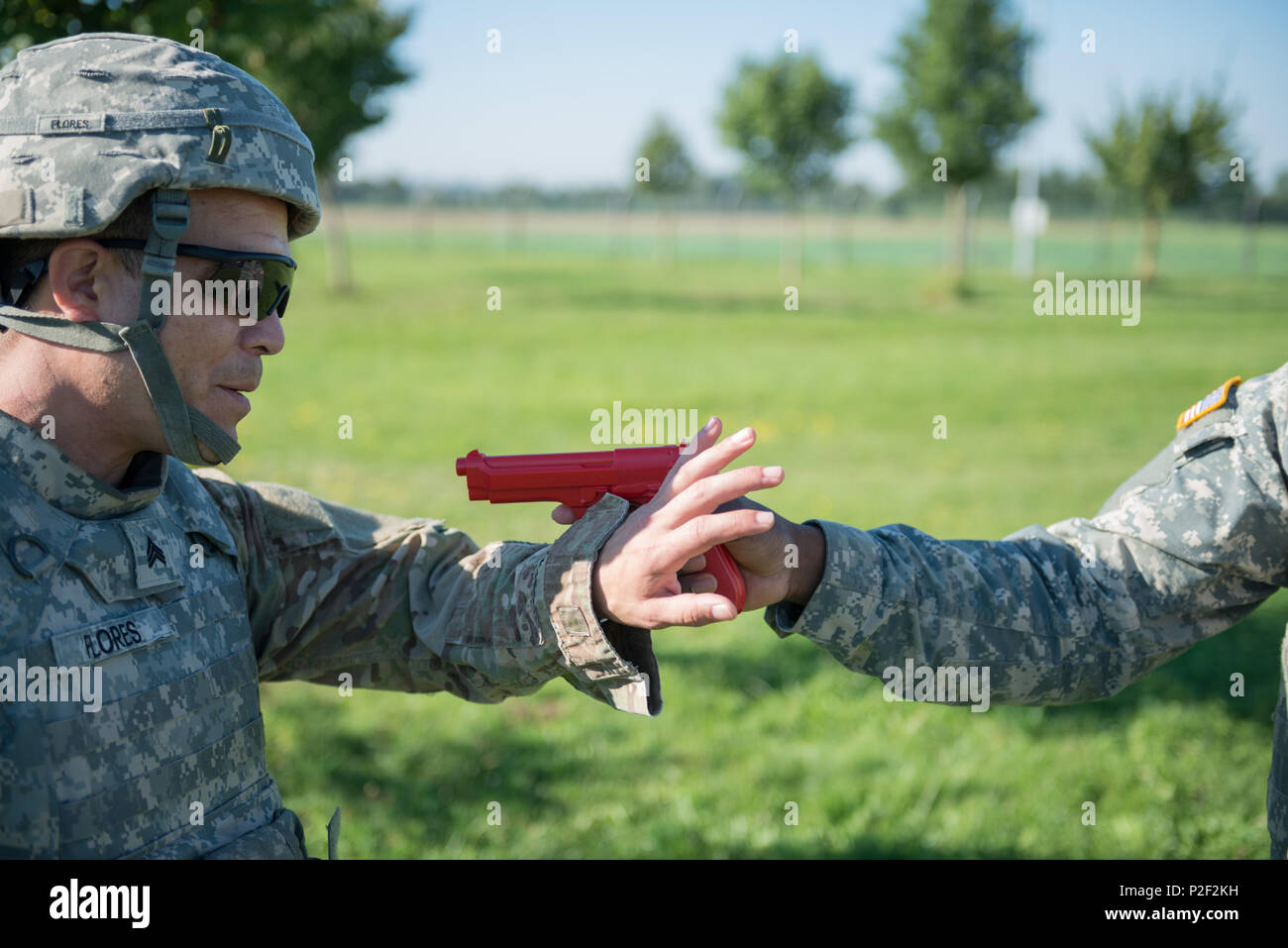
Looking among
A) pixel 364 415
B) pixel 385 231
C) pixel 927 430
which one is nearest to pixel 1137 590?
pixel 927 430

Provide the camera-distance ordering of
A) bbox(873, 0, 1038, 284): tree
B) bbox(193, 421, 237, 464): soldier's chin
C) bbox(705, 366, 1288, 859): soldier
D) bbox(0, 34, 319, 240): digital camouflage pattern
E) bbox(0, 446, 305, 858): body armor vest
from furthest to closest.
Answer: bbox(873, 0, 1038, 284): tree < bbox(705, 366, 1288, 859): soldier < bbox(193, 421, 237, 464): soldier's chin < bbox(0, 34, 319, 240): digital camouflage pattern < bbox(0, 446, 305, 858): body armor vest

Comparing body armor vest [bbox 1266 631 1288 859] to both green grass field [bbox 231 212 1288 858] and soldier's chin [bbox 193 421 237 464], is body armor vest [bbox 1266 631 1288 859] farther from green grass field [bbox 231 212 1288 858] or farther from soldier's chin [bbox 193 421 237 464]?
soldier's chin [bbox 193 421 237 464]

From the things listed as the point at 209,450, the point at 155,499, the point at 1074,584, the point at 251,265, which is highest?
the point at 251,265

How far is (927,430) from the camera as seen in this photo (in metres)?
12.2

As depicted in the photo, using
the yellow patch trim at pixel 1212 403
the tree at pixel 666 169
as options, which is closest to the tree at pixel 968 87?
the tree at pixel 666 169

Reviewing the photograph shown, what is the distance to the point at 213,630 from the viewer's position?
2.21m

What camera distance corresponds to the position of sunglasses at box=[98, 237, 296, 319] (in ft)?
6.84

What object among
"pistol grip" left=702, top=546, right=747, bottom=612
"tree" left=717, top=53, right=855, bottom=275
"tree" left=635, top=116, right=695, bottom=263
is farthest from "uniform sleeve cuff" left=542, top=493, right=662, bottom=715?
"tree" left=635, top=116, right=695, bottom=263

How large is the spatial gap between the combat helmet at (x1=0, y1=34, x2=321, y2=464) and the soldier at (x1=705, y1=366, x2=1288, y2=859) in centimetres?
125

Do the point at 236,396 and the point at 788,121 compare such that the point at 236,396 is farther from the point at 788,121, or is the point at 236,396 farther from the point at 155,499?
the point at 788,121

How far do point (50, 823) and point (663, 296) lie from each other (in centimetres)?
2534

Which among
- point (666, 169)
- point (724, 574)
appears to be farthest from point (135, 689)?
point (666, 169)

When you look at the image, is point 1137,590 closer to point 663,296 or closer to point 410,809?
point 410,809

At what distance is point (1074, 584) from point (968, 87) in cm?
2832
